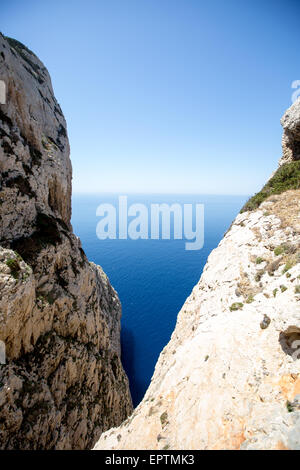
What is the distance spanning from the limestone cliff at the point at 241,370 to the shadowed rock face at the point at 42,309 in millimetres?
6431

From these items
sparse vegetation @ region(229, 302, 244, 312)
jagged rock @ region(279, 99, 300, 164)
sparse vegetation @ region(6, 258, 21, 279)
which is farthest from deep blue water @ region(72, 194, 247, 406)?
jagged rock @ region(279, 99, 300, 164)

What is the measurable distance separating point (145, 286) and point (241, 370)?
1981 inches

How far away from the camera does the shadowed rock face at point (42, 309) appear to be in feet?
38.8

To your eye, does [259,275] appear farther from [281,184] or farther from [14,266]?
[14,266]

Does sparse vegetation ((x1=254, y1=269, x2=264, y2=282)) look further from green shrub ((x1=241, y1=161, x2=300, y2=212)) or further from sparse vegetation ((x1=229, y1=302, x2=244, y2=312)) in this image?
green shrub ((x1=241, y1=161, x2=300, y2=212))

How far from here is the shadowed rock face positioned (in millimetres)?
11830

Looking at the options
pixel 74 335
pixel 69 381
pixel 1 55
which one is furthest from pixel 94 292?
pixel 1 55

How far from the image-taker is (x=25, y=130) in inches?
788

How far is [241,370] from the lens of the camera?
6602mm

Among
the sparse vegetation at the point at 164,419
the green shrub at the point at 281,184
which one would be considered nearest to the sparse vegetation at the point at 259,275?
the sparse vegetation at the point at 164,419

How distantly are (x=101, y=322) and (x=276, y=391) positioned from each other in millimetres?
20565

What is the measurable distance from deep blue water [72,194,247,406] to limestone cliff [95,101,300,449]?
26.6 metres

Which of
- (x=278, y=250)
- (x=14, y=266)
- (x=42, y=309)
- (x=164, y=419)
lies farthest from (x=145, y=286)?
(x=164, y=419)
